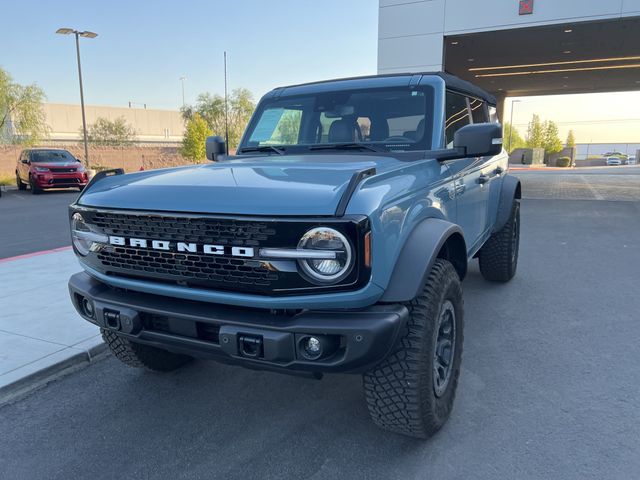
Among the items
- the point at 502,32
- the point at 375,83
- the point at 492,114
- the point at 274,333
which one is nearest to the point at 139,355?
the point at 274,333

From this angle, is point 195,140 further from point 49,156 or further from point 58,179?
point 58,179

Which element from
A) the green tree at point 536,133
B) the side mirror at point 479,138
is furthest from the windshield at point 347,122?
the green tree at point 536,133

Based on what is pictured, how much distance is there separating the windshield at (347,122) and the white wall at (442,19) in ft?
37.7

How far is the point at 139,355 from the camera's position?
3.21 metres

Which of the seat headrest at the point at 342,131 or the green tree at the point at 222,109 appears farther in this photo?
the green tree at the point at 222,109

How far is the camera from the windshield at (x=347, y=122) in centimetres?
331

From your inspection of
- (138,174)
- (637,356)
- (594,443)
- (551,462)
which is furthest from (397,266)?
(637,356)

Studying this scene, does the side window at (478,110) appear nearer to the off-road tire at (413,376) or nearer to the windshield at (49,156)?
the off-road tire at (413,376)

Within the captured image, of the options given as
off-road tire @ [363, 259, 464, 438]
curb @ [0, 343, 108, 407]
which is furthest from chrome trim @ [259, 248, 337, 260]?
curb @ [0, 343, 108, 407]

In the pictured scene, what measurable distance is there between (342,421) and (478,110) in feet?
9.81

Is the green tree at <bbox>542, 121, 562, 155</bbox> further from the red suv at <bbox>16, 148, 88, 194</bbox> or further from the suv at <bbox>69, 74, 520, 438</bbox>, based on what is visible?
the suv at <bbox>69, 74, 520, 438</bbox>

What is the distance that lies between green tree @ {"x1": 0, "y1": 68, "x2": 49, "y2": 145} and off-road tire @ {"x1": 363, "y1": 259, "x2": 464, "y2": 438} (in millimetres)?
27219

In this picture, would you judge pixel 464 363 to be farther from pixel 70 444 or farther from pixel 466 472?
pixel 70 444

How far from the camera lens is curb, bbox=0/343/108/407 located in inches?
124
